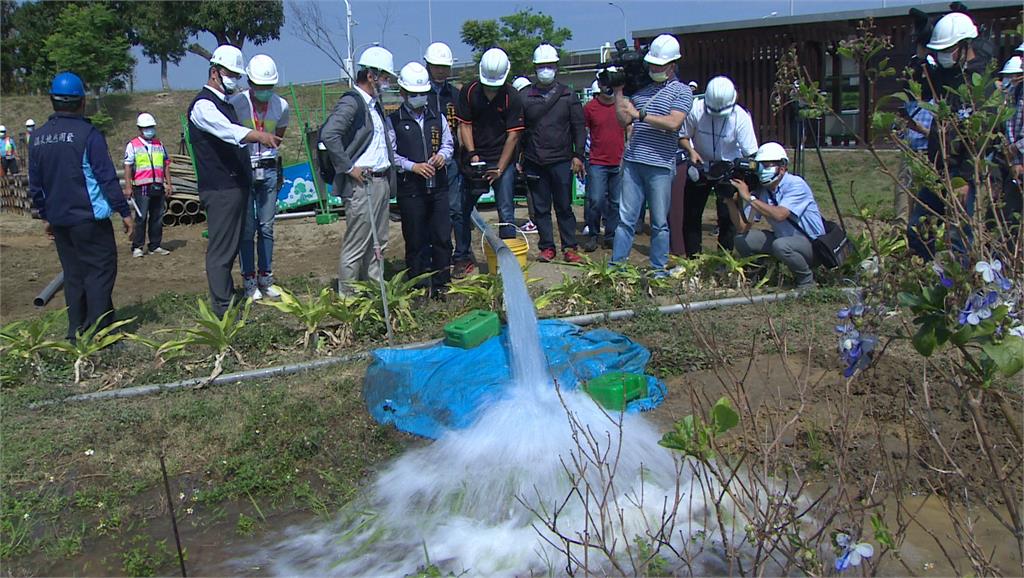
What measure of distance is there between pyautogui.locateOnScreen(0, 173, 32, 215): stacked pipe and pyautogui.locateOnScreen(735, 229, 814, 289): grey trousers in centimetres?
1331

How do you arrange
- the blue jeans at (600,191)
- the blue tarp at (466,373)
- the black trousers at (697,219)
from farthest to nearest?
the blue jeans at (600,191) → the black trousers at (697,219) → the blue tarp at (466,373)

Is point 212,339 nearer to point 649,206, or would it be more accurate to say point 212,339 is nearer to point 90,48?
point 649,206

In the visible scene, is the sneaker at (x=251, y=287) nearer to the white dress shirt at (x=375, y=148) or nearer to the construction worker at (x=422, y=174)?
the construction worker at (x=422, y=174)

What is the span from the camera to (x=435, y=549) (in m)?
3.55

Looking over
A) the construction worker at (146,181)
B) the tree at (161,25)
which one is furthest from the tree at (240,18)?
the construction worker at (146,181)

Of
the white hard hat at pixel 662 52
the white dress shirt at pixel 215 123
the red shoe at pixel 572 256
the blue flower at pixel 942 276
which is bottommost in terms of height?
the red shoe at pixel 572 256

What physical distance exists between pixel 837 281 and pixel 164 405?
4.85m

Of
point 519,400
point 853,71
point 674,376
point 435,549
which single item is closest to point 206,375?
point 519,400

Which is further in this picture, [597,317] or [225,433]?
[597,317]

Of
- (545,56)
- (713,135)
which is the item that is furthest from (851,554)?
(545,56)

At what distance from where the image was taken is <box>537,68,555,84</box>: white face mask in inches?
310

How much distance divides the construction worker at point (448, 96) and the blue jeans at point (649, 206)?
4.81 feet

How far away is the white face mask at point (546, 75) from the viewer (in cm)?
788

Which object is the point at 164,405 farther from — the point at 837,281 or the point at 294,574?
the point at 837,281
